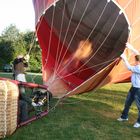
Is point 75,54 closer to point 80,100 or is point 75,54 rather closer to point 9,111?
point 80,100

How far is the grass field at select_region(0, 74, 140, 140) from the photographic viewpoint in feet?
19.5

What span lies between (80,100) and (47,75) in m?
0.96

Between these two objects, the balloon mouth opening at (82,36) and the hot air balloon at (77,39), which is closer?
the hot air balloon at (77,39)

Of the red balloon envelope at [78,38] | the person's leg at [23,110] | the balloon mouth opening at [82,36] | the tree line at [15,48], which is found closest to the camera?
the person's leg at [23,110]

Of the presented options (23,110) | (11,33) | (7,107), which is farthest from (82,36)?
(11,33)

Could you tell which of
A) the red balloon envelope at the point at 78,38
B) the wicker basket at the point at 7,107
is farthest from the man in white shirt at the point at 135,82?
the wicker basket at the point at 7,107

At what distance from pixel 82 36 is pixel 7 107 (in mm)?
5166

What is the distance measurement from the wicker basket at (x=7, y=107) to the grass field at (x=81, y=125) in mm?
247

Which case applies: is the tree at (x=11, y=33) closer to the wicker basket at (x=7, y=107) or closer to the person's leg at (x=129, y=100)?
the person's leg at (x=129, y=100)

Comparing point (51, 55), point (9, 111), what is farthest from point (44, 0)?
point (9, 111)

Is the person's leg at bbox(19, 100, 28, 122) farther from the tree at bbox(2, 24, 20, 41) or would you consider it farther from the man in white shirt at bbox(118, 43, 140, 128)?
the tree at bbox(2, 24, 20, 41)

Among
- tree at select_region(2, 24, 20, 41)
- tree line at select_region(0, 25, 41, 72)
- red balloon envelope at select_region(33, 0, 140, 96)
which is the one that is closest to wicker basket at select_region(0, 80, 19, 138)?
red balloon envelope at select_region(33, 0, 140, 96)

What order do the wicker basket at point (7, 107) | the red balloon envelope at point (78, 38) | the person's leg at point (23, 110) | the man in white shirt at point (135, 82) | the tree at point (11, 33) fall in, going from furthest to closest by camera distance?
the tree at point (11, 33), the red balloon envelope at point (78, 38), the man in white shirt at point (135, 82), the person's leg at point (23, 110), the wicker basket at point (7, 107)

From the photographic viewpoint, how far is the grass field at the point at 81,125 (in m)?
5.93
